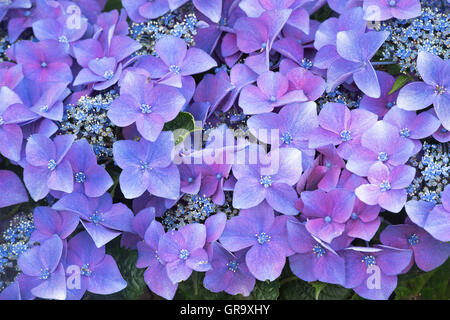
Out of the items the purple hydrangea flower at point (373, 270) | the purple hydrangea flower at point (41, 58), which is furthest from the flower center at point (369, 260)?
the purple hydrangea flower at point (41, 58)

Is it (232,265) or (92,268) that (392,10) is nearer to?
(232,265)

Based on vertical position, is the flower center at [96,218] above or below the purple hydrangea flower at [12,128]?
below

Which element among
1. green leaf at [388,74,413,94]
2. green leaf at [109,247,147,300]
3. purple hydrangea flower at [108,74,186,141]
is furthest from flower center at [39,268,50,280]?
green leaf at [388,74,413,94]

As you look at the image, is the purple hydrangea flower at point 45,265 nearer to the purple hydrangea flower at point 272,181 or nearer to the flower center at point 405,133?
the purple hydrangea flower at point 272,181

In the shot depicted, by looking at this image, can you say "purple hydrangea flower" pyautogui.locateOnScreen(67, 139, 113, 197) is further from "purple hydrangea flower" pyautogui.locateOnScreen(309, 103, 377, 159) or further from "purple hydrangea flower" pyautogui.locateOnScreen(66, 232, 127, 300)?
"purple hydrangea flower" pyautogui.locateOnScreen(309, 103, 377, 159)
